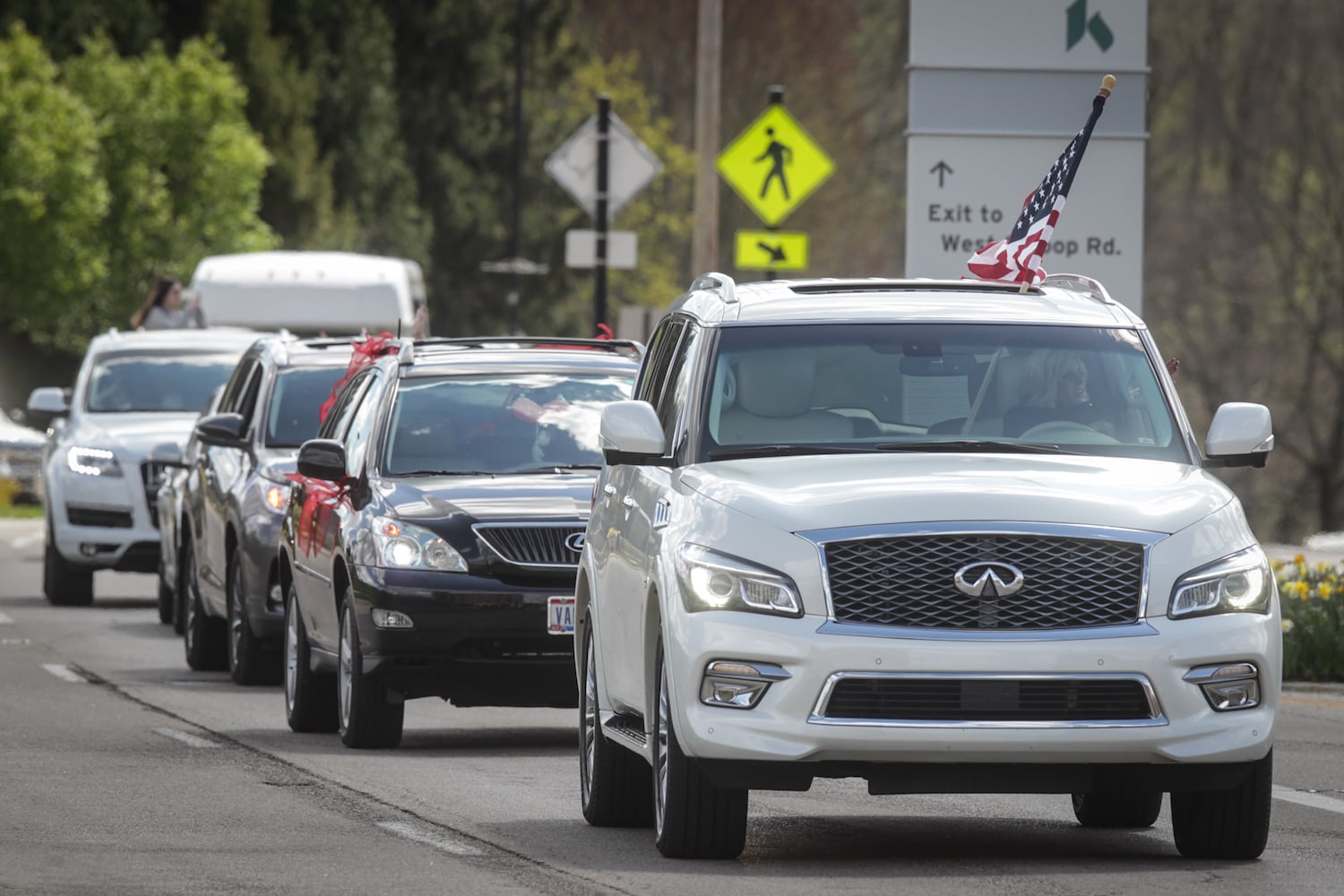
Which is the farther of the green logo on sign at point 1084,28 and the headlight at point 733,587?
the green logo on sign at point 1084,28

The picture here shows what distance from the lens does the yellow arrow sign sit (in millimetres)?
25453

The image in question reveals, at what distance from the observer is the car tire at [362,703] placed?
13.0 m

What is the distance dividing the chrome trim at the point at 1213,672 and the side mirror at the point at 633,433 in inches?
71.6

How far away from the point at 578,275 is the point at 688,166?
8451 mm

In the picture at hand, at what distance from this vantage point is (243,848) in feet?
31.6

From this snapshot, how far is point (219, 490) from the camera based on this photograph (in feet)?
58.8

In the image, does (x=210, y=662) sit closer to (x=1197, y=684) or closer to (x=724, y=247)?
(x=1197, y=684)

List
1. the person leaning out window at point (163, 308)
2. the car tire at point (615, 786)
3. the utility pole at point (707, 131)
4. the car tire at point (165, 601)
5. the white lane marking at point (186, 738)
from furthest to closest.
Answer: the utility pole at point (707, 131)
the person leaning out window at point (163, 308)
the car tire at point (165, 601)
the white lane marking at point (186, 738)
the car tire at point (615, 786)

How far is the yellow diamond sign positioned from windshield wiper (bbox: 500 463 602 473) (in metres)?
11.4

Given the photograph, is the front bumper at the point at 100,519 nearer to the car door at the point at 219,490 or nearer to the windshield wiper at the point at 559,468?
the car door at the point at 219,490

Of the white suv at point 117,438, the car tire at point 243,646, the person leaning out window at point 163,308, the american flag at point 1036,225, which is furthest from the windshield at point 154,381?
the american flag at point 1036,225

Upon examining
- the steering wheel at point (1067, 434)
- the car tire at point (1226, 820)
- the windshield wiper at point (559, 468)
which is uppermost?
the steering wheel at point (1067, 434)

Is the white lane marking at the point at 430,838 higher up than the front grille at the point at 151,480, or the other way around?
the white lane marking at the point at 430,838

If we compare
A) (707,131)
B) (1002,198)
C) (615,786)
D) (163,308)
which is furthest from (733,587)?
(163,308)
